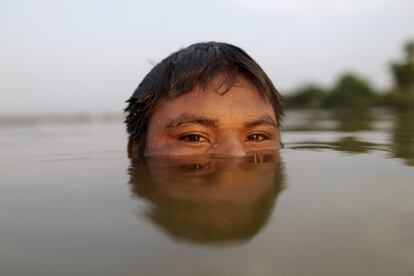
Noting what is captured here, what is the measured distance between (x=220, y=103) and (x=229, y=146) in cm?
25

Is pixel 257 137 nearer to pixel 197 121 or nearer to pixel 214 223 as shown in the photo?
pixel 197 121

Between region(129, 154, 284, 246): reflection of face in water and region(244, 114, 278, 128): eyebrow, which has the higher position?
region(244, 114, 278, 128): eyebrow

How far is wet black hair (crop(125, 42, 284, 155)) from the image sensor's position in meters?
2.31

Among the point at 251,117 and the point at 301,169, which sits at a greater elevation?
the point at 251,117

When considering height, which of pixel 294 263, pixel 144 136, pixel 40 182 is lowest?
pixel 294 263

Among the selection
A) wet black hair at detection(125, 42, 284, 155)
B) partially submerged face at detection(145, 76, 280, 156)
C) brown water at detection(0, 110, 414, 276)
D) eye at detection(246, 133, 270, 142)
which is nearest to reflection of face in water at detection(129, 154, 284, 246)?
brown water at detection(0, 110, 414, 276)

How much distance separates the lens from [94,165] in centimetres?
216

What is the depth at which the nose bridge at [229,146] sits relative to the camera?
2.06 meters

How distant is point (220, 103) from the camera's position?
2191 millimetres

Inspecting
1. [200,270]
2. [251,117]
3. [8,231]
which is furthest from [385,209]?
[251,117]

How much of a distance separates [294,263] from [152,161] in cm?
143

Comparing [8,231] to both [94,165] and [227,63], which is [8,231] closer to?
[94,165]

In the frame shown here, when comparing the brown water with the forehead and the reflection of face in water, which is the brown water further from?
the forehead

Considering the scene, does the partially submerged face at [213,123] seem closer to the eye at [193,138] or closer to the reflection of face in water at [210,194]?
the eye at [193,138]
